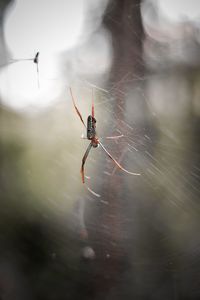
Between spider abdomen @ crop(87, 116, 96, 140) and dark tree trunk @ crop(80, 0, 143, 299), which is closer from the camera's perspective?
spider abdomen @ crop(87, 116, 96, 140)

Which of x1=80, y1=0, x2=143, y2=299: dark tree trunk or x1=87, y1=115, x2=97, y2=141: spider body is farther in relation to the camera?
x1=80, y1=0, x2=143, y2=299: dark tree trunk

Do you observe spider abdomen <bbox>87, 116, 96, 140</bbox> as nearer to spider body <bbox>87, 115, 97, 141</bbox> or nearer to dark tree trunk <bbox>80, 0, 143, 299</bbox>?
spider body <bbox>87, 115, 97, 141</bbox>

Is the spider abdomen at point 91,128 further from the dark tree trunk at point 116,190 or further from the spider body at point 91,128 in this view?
the dark tree trunk at point 116,190

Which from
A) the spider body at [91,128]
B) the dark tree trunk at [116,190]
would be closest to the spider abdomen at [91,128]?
the spider body at [91,128]

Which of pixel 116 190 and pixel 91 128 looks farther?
pixel 116 190

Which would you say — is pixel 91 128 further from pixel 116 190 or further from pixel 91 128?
pixel 116 190

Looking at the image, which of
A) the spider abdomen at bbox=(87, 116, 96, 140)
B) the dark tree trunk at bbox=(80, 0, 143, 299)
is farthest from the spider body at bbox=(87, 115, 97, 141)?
the dark tree trunk at bbox=(80, 0, 143, 299)

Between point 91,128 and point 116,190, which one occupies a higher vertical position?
point 91,128

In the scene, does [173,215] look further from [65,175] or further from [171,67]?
[171,67]

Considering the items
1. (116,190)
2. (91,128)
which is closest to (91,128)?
(91,128)

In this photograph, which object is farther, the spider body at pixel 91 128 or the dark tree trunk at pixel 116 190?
the dark tree trunk at pixel 116 190

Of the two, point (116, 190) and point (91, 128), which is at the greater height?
point (91, 128)

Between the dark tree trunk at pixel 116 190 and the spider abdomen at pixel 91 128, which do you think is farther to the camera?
the dark tree trunk at pixel 116 190
